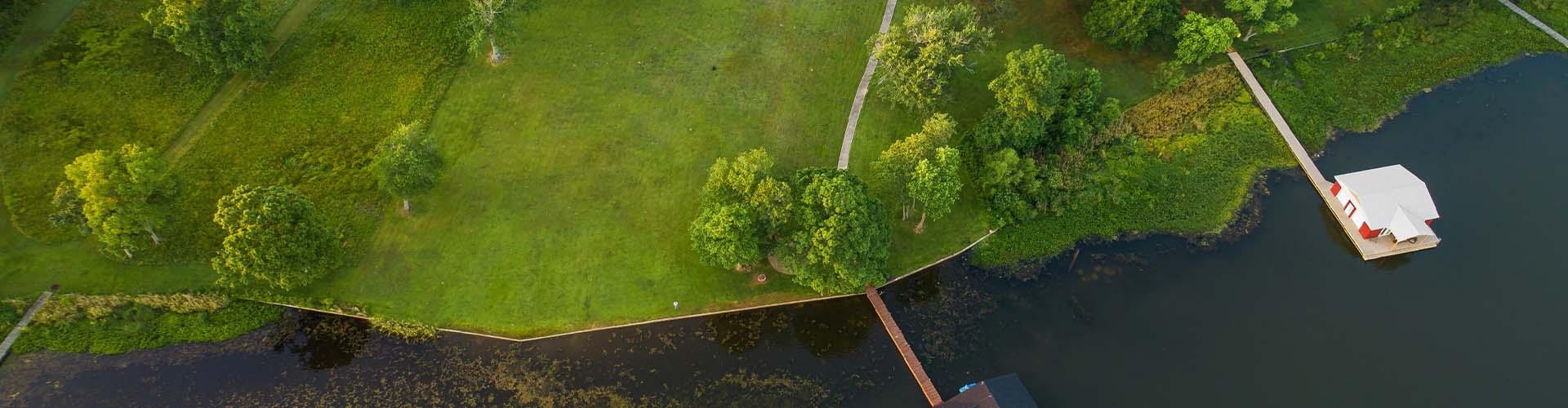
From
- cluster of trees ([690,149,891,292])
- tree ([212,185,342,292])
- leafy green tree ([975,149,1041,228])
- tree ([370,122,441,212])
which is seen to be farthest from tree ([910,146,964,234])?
tree ([212,185,342,292])

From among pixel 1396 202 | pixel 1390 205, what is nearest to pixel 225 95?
pixel 1390 205

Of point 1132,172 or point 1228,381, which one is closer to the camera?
point 1228,381

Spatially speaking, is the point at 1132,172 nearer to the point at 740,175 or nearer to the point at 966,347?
the point at 966,347

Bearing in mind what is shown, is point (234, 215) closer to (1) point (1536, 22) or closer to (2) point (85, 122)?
(2) point (85, 122)

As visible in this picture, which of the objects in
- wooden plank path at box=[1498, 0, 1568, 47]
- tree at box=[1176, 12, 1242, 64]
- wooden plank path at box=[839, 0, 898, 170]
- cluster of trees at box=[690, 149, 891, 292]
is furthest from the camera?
wooden plank path at box=[1498, 0, 1568, 47]

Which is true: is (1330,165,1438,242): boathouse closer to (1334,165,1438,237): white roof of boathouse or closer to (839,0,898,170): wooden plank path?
(1334,165,1438,237): white roof of boathouse

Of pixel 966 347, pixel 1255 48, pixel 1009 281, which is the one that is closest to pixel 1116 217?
pixel 1009 281
